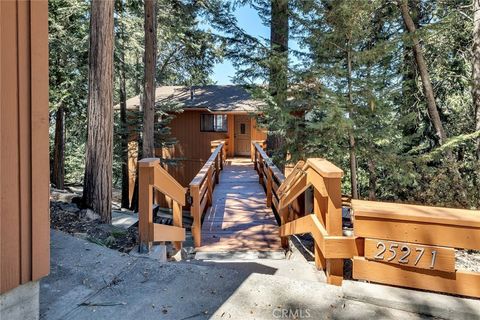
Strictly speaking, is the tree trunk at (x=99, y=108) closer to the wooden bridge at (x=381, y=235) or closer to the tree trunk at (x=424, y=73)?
the wooden bridge at (x=381, y=235)

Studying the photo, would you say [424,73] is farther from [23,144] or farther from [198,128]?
[198,128]

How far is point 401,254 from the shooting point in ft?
8.38

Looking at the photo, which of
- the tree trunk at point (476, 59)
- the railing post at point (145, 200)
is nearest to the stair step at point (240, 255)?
the railing post at point (145, 200)

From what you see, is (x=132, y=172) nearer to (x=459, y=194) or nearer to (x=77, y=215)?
(x=77, y=215)

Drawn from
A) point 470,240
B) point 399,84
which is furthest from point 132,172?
point 470,240

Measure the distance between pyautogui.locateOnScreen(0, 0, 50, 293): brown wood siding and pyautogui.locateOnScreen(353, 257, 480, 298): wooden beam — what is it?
2251 mm

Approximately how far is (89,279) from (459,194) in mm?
7573

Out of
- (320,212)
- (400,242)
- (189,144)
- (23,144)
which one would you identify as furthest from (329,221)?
(189,144)

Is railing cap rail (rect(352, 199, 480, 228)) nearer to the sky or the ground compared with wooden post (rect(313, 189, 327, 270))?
nearer to the sky

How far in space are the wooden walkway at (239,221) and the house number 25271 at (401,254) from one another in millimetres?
2985

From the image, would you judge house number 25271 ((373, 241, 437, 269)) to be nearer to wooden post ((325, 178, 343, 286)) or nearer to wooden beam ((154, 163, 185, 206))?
wooden post ((325, 178, 343, 286))

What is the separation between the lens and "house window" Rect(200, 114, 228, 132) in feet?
56.3

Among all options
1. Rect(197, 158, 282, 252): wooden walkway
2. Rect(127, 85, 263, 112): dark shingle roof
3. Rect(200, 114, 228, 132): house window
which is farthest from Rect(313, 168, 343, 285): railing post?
Rect(200, 114, 228, 132): house window

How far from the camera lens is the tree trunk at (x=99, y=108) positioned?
208 inches
